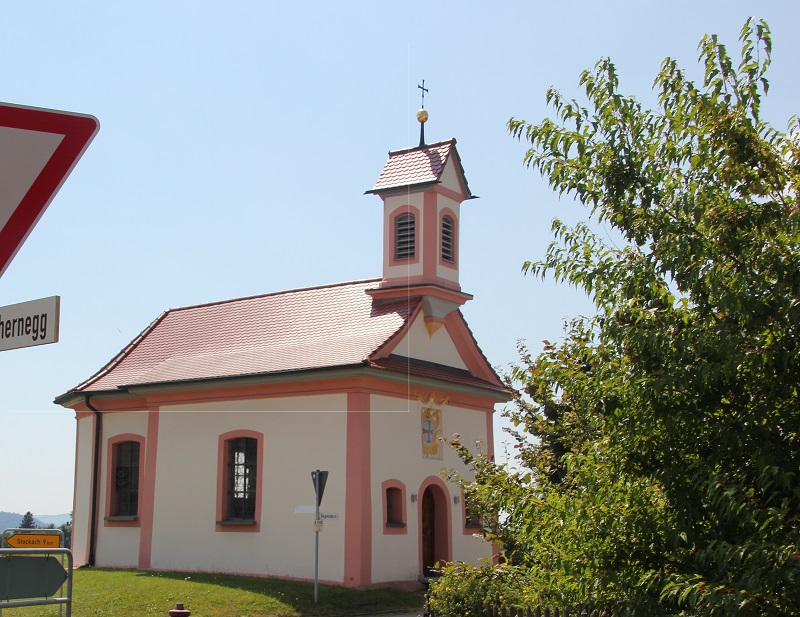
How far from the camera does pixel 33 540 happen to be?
29.9 ft

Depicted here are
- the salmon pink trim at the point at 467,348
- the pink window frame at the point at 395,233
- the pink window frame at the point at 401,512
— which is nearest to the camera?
the pink window frame at the point at 401,512

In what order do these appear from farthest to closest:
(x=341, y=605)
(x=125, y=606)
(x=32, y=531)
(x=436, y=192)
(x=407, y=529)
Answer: (x=436, y=192)
(x=407, y=529)
(x=341, y=605)
(x=125, y=606)
(x=32, y=531)

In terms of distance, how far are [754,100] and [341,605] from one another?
14993 millimetres

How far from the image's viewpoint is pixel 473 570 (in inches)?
497

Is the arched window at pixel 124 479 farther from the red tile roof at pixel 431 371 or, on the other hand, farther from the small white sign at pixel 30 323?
the small white sign at pixel 30 323

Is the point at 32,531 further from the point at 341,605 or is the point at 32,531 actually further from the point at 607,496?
the point at 341,605

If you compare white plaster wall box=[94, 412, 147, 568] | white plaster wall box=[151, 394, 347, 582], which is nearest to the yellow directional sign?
white plaster wall box=[151, 394, 347, 582]

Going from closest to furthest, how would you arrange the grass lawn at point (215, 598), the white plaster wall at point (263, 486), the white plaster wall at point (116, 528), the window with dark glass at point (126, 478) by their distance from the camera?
1. the grass lawn at point (215, 598)
2. the white plaster wall at point (263, 486)
3. the white plaster wall at point (116, 528)
4. the window with dark glass at point (126, 478)

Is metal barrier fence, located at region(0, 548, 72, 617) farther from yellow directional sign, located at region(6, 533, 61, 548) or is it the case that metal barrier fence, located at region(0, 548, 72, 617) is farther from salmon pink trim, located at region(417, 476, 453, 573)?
salmon pink trim, located at region(417, 476, 453, 573)

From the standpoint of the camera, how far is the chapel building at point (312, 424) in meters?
22.6

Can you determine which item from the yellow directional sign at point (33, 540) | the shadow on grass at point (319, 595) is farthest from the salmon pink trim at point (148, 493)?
the yellow directional sign at point (33, 540)

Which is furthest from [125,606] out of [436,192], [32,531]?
[436,192]

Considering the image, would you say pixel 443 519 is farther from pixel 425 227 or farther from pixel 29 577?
pixel 29 577

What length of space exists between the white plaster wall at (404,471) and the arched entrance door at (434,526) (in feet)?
0.84
